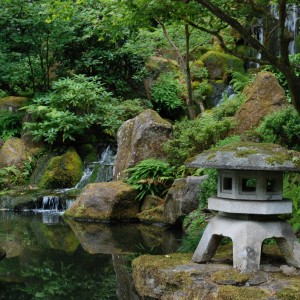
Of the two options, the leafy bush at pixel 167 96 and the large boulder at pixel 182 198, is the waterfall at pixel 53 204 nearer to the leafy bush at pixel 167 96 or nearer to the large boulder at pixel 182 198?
the large boulder at pixel 182 198

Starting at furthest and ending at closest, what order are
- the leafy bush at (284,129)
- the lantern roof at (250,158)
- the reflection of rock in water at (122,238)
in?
the leafy bush at (284,129) → the reflection of rock in water at (122,238) → the lantern roof at (250,158)

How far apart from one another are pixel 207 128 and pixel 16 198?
254 inches

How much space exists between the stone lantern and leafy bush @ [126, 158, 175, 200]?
704 cm

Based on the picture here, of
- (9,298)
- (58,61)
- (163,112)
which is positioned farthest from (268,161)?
(58,61)

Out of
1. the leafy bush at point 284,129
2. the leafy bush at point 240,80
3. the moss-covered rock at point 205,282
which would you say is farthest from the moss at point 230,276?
the leafy bush at point 240,80

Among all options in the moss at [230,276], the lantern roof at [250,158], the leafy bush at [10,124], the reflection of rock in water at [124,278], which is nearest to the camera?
the moss at [230,276]

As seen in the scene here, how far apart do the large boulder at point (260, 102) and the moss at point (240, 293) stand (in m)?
7.80

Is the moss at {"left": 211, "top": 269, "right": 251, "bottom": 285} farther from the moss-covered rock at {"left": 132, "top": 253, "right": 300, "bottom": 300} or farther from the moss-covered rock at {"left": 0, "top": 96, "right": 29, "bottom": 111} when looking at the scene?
the moss-covered rock at {"left": 0, "top": 96, "right": 29, "bottom": 111}

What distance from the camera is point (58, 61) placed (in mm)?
22891

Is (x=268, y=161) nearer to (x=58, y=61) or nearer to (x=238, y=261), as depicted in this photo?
(x=238, y=261)

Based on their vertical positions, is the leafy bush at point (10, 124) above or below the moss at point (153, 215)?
above

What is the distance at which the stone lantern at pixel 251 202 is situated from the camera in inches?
257

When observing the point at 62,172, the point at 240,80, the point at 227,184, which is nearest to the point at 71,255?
the point at 227,184

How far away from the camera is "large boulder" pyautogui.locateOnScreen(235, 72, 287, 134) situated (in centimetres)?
1342
